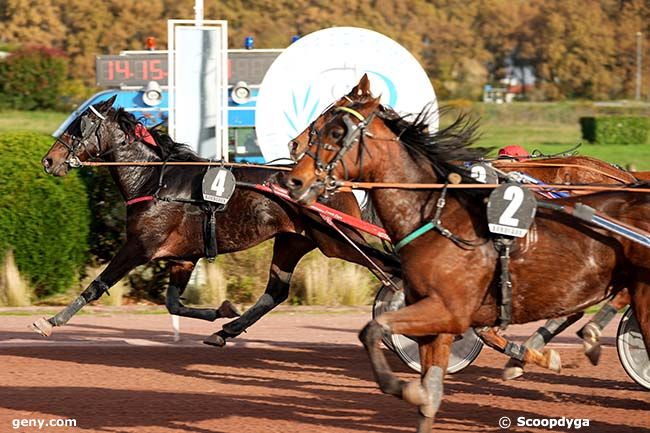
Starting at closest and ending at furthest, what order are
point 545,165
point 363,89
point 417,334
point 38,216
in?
point 417,334
point 363,89
point 545,165
point 38,216

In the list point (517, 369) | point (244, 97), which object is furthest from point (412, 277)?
point (244, 97)

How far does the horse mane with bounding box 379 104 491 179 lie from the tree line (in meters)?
46.7

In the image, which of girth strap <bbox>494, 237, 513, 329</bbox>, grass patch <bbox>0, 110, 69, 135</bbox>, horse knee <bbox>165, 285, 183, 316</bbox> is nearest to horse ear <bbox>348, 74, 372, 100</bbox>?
girth strap <bbox>494, 237, 513, 329</bbox>

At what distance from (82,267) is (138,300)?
0.70m

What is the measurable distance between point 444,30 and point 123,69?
1982 inches

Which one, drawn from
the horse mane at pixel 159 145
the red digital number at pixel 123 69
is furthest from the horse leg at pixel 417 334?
the red digital number at pixel 123 69

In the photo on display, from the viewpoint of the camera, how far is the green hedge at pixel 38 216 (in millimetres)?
11359

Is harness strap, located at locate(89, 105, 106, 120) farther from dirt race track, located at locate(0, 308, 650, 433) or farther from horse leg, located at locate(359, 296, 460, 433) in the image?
horse leg, located at locate(359, 296, 460, 433)

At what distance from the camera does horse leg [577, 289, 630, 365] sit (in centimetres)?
752

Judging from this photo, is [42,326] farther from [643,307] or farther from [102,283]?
[643,307]

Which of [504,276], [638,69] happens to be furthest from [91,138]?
[638,69]

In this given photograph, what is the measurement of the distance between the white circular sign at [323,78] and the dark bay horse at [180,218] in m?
3.82

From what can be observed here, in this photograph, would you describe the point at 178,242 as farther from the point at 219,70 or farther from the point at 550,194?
the point at 219,70

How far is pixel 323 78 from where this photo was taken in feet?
43.2
